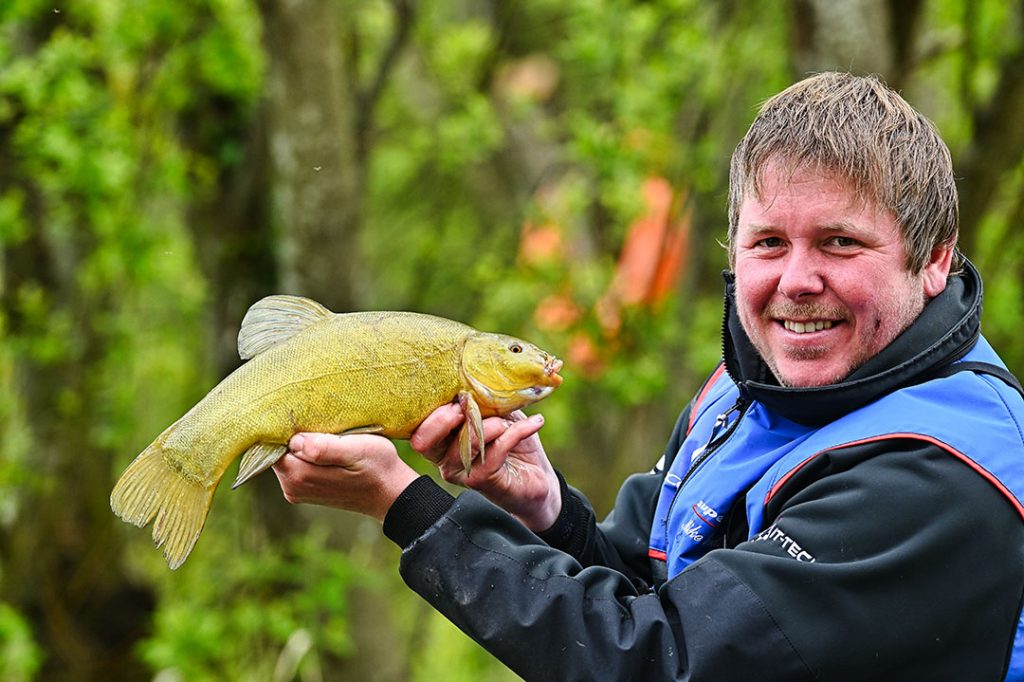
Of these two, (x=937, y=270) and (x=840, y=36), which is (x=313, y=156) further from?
(x=937, y=270)

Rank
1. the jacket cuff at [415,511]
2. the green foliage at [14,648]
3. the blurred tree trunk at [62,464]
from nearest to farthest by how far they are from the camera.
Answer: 1. the jacket cuff at [415,511]
2. the green foliage at [14,648]
3. the blurred tree trunk at [62,464]

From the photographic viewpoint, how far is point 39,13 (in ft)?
22.6

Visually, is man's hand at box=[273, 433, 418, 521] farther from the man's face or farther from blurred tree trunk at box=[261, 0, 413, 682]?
blurred tree trunk at box=[261, 0, 413, 682]

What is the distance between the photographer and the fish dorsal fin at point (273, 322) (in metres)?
2.88

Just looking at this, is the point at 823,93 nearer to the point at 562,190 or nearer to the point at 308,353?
the point at 308,353

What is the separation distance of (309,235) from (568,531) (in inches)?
147

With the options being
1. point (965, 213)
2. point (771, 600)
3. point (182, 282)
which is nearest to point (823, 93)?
point (771, 600)

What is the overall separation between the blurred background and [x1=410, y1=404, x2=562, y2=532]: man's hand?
349 cm

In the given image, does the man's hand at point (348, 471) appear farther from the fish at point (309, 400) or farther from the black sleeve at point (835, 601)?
the black sleeve at point (835, 601)

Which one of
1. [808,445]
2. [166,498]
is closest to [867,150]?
[808,445]

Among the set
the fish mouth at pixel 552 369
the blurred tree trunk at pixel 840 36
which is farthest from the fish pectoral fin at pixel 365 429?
the blurred tree trunk at pixel 840 36

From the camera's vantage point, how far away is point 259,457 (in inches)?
108

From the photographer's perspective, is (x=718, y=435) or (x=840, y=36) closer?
(x=718, y=435)

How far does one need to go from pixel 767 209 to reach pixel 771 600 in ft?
2.52
